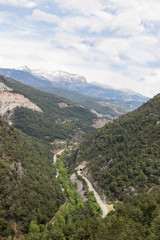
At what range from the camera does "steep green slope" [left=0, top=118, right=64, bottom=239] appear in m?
88.4

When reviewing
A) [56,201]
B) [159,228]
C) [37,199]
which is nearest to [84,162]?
[56,201]

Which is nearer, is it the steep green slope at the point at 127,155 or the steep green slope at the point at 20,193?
the steep green slope at the point at 20,193

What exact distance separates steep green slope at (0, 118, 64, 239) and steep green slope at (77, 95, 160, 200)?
3637 centimetres

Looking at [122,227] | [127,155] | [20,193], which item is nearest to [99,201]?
[127,155]

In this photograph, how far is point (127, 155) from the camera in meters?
145

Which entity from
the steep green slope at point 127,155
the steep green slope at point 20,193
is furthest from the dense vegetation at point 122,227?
the steep green slope at point 127,155

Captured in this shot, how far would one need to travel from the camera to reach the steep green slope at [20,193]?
3479 inches

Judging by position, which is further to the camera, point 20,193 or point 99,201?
point 99,201

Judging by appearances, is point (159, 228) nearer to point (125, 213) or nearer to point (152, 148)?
point (125, 213)

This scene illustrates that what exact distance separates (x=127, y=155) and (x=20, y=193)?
84024 millimetres

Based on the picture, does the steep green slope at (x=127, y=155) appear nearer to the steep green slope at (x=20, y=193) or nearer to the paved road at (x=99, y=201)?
the paved road at (x=99, y=201)

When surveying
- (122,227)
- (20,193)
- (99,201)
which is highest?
(122,227)

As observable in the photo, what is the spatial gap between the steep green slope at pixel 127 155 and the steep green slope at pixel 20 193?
1432 inches

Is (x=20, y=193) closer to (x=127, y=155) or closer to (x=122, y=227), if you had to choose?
(x=122, y=227)
